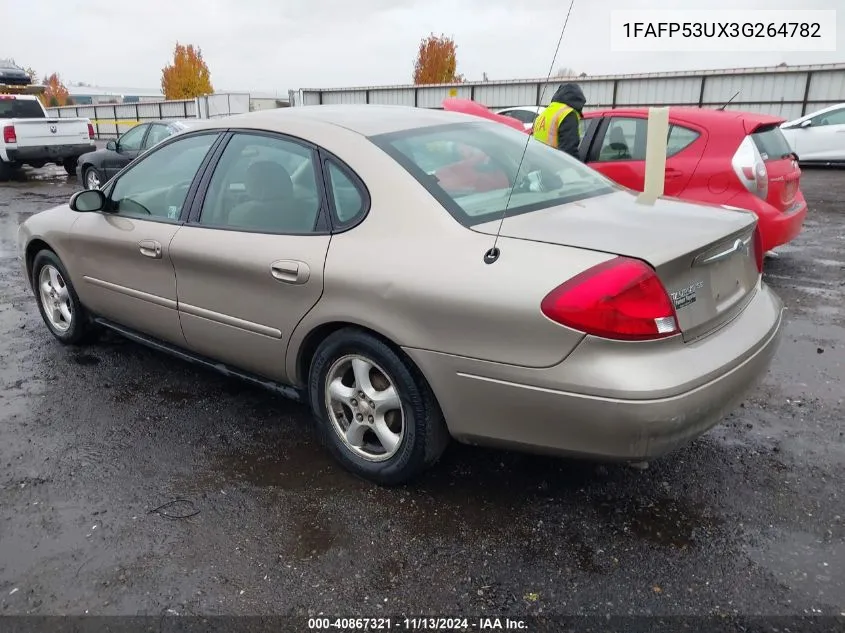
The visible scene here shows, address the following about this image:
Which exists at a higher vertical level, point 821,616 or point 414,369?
point 414,369

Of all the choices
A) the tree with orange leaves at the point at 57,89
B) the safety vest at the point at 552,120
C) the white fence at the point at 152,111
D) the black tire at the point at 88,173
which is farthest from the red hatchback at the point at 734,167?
the tree with orange leaves at the point at 57,89

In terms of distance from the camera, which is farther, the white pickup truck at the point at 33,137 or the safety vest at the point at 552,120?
the white pickup truck at the point at 33,137

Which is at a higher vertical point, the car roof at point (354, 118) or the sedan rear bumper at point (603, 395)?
the car roof at point (354, 118)

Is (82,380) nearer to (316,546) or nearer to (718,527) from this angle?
(316,546)

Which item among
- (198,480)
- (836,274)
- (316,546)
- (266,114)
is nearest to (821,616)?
(316,546)

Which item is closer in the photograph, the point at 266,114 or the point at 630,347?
the point at 630,347

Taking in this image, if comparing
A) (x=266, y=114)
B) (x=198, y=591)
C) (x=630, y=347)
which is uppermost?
(x=266, y=114)

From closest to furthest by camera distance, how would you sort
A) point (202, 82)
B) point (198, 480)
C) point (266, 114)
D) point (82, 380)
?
point (198, 480), point (266, 114), point (82, 380), point (202, 82)

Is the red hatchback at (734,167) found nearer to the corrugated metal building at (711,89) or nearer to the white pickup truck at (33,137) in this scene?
the corrugated metal building at (711,89)

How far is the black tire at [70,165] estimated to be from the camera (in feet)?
56.7

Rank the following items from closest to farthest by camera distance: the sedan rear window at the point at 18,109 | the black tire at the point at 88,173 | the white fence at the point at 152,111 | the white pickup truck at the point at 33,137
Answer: the black tire at the point at 88,173
the white pickup truck at the point at 33,137
the sedan rear window at the point at 18,109
the white fence at the point at 152,111

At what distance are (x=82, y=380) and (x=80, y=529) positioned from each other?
171cm

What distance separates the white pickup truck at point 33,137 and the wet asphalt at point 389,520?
47.5ft

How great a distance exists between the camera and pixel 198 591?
235cm
